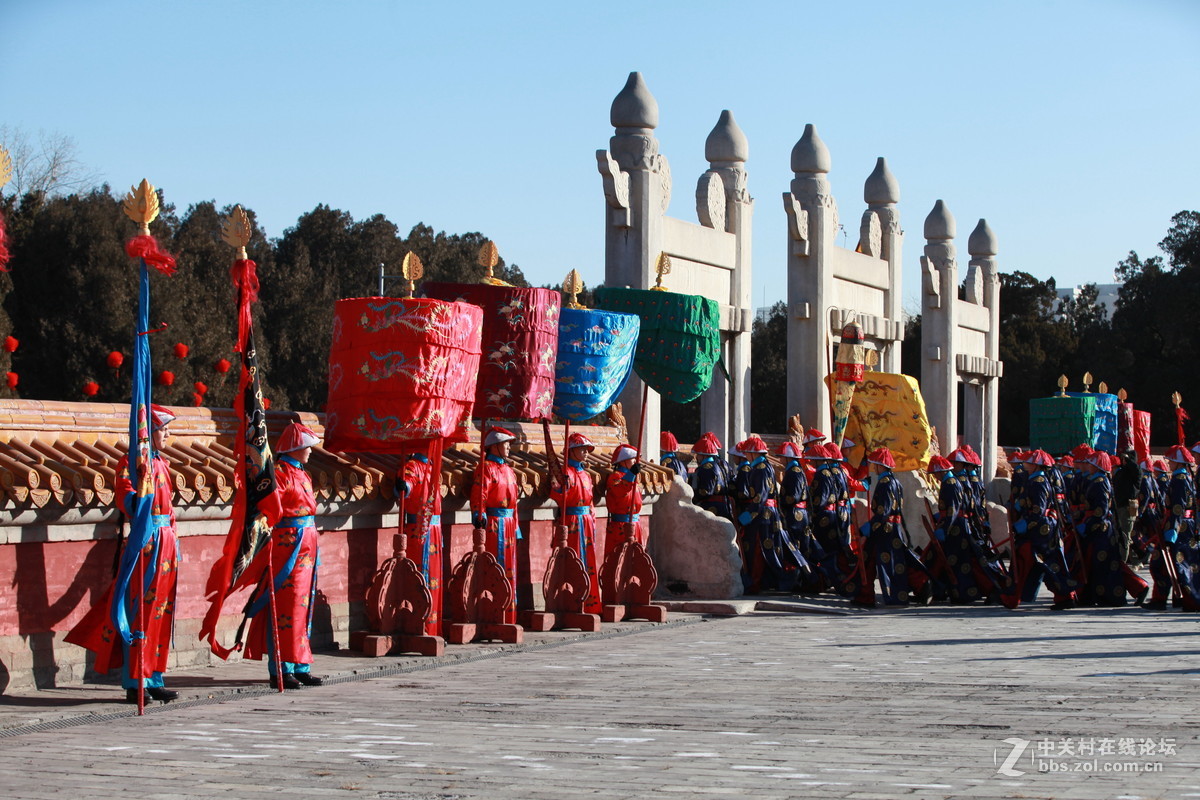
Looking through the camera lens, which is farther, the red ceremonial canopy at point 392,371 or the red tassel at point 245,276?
the red ceremonial canopy at point 392,371

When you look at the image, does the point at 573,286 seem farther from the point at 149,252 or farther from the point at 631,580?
the point at 149,252

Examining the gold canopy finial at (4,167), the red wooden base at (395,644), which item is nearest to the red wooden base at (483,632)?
the red wooden base at (395,644)

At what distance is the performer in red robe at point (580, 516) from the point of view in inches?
504

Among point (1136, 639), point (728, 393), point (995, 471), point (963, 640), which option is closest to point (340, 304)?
point (963, 640)

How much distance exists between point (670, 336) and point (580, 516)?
2344mm

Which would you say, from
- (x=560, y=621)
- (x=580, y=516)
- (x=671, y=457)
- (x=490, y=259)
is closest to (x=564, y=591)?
(x=560, y=621)

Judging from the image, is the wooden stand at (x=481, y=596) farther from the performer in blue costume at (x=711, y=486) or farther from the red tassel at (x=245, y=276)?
the performer in blue costume at (x=711, y=486)

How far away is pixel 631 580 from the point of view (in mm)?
13422

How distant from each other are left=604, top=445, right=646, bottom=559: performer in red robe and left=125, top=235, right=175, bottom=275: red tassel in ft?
18.3

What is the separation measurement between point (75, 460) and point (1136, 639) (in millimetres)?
8165

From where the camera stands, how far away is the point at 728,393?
19078 millimetres

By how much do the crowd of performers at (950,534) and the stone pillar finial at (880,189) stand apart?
7974 millimetres

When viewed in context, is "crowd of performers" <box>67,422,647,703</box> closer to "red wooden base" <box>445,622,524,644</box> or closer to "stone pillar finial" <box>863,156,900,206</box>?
"red wooden base" <box>445,622,524,644</box>

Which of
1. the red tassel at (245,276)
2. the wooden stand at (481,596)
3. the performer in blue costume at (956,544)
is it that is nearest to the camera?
the red tassel at (245,276)
